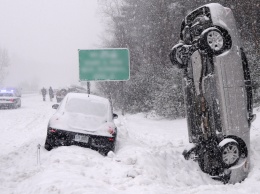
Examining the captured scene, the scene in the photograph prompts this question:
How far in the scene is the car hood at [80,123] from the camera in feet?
30.0

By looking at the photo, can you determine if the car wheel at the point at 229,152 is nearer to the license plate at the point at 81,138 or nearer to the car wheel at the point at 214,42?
the car wheel at the point at 214,42

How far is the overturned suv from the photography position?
6.77m

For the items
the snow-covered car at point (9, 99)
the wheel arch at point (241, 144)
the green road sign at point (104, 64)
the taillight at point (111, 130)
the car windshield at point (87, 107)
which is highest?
the green road sign at point (104, 64)

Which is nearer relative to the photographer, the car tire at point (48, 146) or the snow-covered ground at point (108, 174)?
the snow-covered ground at point (108, 174)

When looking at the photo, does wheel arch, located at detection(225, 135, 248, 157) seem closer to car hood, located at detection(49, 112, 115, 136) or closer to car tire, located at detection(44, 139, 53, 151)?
car hood, located at detection(49, 112, 115, 136)

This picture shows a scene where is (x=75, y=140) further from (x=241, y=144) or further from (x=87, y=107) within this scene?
(x=241, y=144)

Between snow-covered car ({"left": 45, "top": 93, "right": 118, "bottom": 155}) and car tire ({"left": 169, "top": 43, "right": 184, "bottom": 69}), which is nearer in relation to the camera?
car tire ({"left": 169, "top": 43, "right": 184, "bottom": 69})

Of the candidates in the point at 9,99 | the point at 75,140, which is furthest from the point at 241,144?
the point at 9,99

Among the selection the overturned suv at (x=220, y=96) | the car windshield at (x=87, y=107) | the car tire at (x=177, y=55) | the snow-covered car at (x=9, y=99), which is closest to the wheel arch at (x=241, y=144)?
the overturned suv at (x=220, y=96)

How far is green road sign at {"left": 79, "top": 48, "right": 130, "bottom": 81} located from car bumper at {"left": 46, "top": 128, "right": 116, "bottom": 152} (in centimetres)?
842

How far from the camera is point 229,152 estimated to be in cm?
670

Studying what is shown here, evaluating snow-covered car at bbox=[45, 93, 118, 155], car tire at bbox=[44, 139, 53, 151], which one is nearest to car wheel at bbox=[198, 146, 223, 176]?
snow-covered car at bbox=[45, 93, 118, 155]

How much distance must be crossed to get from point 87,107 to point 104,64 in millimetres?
7548

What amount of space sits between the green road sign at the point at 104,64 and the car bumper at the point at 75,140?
27.6ft
